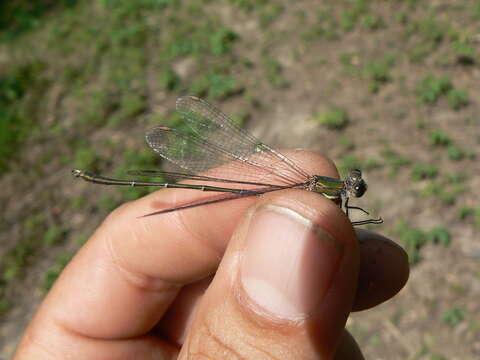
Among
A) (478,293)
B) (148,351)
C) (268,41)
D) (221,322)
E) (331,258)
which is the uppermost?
(331,258)

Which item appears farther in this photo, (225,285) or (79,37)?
(79,37)

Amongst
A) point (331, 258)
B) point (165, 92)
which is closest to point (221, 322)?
point (331, 258)

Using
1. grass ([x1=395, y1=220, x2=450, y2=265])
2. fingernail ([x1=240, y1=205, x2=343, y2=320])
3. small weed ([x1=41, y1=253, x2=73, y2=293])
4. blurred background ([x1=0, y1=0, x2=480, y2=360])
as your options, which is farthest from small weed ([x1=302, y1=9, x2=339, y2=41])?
fingernail ([x1=240, y1=205, x2=343, y2=320])

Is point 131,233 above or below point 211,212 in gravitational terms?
below

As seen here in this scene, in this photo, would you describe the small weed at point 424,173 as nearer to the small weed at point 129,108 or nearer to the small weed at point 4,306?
the small weed at point 129,108

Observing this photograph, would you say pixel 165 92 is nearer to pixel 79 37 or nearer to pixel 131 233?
pixel 79 37

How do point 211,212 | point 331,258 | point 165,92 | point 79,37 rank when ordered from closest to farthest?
point 331,258
point 211,212
point 165,92
point 79,37
